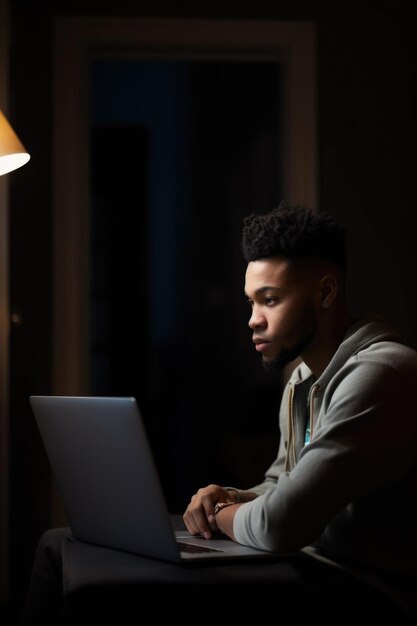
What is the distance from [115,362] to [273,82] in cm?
197

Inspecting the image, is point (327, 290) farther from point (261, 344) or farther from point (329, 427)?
point (329, 427)

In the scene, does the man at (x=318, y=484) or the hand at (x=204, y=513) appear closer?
the man at (x=318, y=484)

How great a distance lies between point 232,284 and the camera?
5449 millimetres

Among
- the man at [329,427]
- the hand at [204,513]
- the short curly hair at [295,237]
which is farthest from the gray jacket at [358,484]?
the short curly hair at [295,237]

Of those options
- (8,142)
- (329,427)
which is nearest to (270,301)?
(329,427)

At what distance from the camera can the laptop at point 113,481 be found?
1.25 m

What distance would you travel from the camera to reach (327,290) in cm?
166

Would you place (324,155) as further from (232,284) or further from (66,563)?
(66,563)

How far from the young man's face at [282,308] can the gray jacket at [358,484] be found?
13 centimetres

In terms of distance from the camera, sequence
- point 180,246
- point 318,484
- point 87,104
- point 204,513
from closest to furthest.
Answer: point 318,484 → point 204,513 → point 87,104 → point 180,246

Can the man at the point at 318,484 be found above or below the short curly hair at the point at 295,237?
below

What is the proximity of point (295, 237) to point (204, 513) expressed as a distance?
0.51m

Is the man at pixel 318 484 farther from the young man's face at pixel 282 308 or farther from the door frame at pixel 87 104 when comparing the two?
the door frame at pixel 87 104

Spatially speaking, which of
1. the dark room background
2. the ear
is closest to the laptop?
the ear
